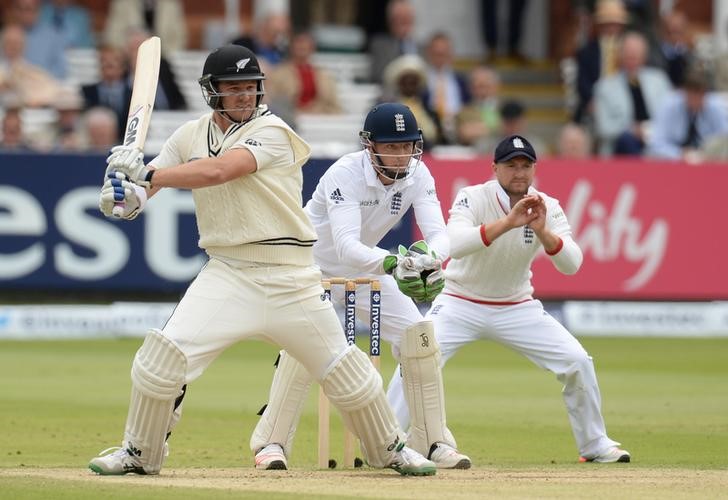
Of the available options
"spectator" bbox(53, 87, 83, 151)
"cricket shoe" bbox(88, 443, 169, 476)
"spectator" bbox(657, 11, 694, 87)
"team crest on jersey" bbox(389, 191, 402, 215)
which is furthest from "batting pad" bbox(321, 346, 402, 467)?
"spectator" bbox(657, 11, 694, 87)

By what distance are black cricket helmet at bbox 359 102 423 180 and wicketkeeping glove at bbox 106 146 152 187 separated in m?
1.28

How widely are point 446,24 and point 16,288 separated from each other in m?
7.96

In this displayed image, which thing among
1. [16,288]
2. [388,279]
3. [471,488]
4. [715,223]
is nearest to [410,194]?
[388,279]

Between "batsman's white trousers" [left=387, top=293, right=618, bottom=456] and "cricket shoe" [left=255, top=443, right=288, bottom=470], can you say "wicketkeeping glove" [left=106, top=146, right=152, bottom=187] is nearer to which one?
"cricket shoe" [left=255, top=443, right=288, bottom=470]

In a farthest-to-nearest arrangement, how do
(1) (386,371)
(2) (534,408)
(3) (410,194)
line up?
(1) (386,371) → (2) (534,408) → (3) (410,194)

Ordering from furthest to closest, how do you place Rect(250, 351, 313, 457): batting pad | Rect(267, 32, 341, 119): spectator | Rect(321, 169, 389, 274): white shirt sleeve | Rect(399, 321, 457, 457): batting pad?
Rect(267, 32, 341, 119): spectator < Rect(250, 351, 313, 457): batting pad < Rect(399, 321, 457, 457): batting pad < Rect(321, 169, 389, 274): white shirt sleeve

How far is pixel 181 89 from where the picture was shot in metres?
16.3

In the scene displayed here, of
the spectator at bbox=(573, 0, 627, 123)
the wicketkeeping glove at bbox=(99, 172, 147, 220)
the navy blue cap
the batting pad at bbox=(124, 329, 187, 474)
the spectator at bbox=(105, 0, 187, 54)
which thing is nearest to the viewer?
the wicketkeeping glove at bbox=(99, 172, 147, 220)

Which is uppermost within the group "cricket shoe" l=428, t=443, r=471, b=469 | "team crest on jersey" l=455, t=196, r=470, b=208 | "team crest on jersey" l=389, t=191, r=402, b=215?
Result: "team crest on jersey" l=389, t=191, r=402, b=215

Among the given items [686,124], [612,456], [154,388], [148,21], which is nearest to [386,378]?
[612,456]

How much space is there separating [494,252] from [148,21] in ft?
32.0

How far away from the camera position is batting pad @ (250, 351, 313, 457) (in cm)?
747

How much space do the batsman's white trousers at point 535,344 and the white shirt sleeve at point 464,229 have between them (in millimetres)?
378

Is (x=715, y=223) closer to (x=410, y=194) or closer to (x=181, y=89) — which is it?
(x=181, y=89)
